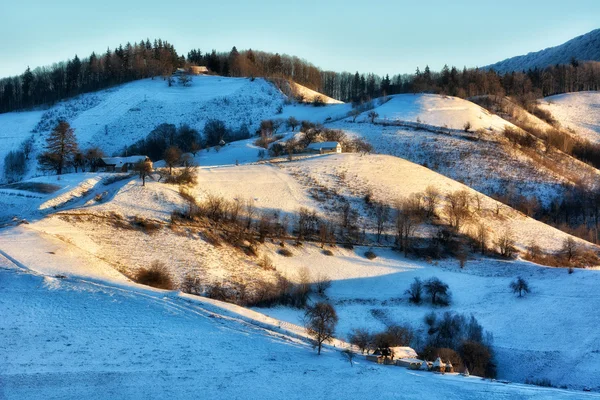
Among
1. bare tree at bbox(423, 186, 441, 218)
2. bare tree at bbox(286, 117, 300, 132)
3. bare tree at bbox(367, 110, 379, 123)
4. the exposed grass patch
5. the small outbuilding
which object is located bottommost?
the small outbuilding

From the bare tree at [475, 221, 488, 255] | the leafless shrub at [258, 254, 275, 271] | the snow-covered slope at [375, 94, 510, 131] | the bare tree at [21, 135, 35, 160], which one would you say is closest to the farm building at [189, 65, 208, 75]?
the bare tree at [21, 135, 35, 160]

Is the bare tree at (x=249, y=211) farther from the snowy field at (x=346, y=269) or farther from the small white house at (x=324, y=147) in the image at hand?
the small white house at (x=324, y=147)

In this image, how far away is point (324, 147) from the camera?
79750mm

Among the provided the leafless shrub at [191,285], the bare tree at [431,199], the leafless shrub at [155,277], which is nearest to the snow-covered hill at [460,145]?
the bare tree at [431,199]

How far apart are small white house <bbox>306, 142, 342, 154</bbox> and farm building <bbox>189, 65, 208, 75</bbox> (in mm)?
59216

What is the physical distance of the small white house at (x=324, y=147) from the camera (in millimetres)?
79500

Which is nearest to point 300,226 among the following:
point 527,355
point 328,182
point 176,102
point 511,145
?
point 328,182

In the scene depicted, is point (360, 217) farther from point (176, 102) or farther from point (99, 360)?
point (176, 102)

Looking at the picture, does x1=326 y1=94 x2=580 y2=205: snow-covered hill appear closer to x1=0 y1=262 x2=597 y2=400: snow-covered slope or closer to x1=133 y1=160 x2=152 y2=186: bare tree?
x1=133 y1=160 x2=152 y2=186: bare tree

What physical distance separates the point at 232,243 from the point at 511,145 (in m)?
56.3

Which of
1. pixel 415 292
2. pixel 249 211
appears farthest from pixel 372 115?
pixel 415 292

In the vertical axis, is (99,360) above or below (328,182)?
below

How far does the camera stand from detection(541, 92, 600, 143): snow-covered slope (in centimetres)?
10431

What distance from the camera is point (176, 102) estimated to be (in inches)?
4306
